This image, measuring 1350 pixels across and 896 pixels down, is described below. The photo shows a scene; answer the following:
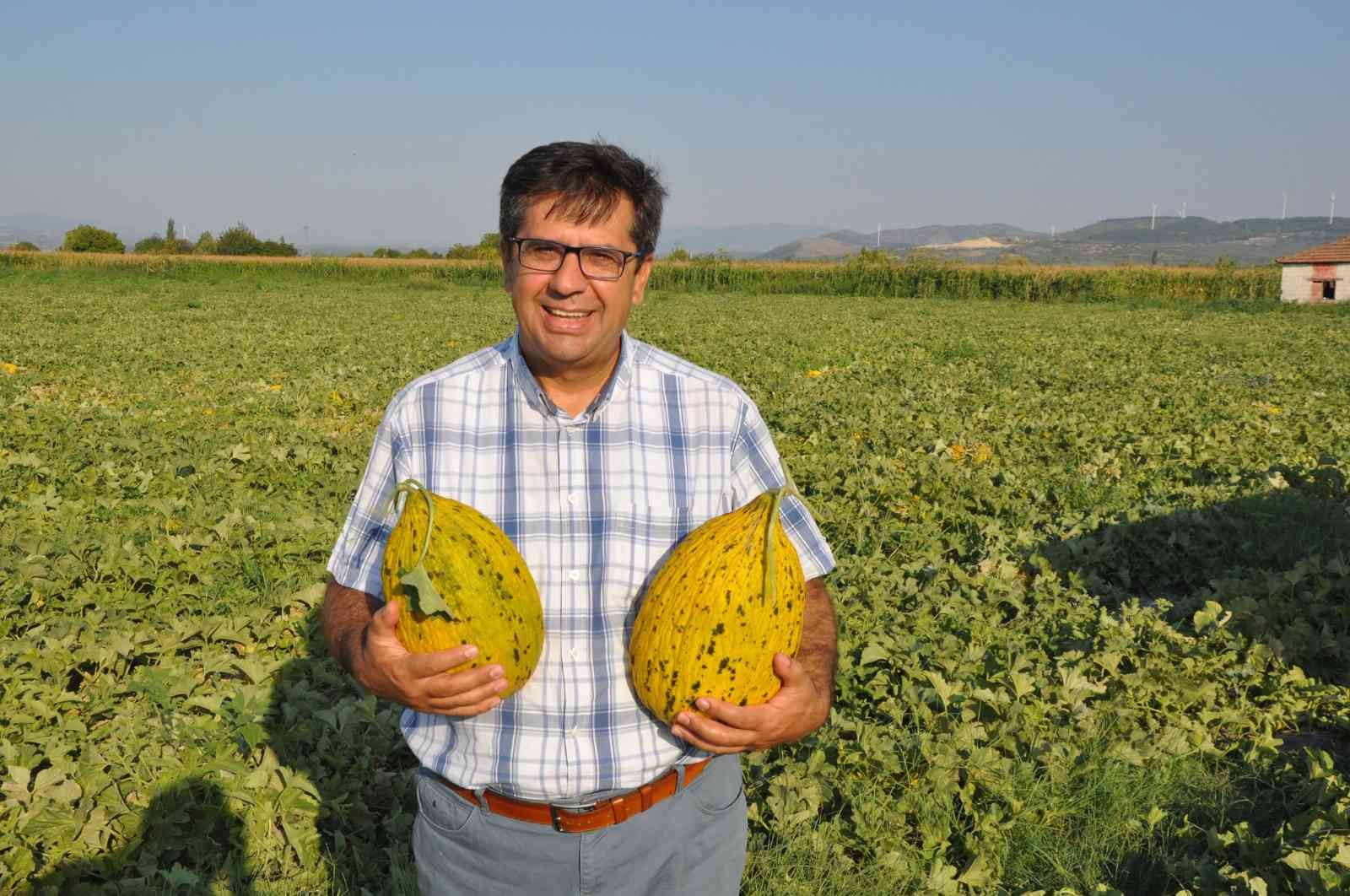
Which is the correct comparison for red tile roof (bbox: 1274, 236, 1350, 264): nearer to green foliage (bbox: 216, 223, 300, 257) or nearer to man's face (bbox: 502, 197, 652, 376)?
man's face (bbox: 502, 197, 652, 376)

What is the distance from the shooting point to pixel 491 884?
2.11 metres

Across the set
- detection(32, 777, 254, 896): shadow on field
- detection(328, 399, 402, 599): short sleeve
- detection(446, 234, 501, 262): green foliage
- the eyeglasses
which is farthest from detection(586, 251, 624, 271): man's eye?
detection(446, 234, 501, 262): green foliage

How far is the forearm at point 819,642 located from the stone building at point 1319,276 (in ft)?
142

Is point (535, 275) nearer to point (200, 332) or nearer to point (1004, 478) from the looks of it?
point (1004, 478)

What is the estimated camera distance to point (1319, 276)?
3862 centimetres

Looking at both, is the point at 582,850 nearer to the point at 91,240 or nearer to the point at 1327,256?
the point at 1327,256

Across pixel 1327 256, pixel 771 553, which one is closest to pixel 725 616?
pixel 771 553

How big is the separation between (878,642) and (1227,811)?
1.52 meters

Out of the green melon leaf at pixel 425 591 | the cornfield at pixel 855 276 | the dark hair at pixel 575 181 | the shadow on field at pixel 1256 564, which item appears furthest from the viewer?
the cornfield at pixel 855 276

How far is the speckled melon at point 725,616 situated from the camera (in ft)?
5.86

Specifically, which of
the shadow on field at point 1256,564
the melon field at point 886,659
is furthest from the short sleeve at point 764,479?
the shadow on field at point 1256,564

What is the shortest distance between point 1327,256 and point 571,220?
149 feet

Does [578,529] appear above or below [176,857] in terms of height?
above

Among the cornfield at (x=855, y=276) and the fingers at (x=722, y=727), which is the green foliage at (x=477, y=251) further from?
the fingers at (x=722, y=727)
